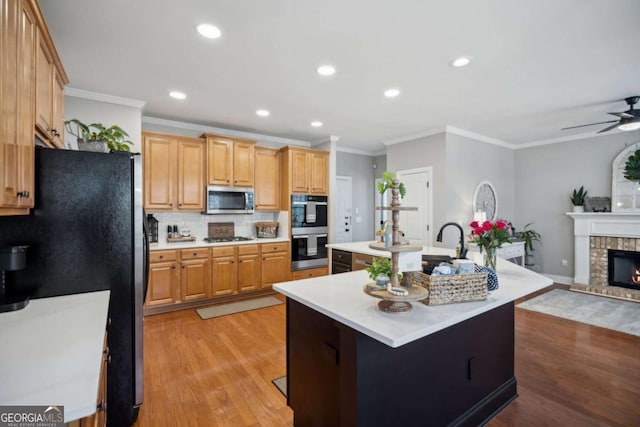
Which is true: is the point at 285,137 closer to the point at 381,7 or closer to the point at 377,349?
the point at 381,7

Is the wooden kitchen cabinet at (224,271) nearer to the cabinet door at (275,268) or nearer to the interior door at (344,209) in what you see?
the cabinet door at (275,268)

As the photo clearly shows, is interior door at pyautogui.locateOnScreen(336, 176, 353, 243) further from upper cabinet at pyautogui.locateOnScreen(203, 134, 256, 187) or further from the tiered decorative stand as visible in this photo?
the tiered decorative stand

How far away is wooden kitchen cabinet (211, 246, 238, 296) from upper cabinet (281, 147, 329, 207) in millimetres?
1346

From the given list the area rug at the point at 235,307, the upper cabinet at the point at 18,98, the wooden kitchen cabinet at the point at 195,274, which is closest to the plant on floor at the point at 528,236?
the area rug at the point at 235,307

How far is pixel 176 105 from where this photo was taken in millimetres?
3725

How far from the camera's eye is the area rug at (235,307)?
3901 millimetres

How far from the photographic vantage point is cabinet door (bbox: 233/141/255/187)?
4566 mm

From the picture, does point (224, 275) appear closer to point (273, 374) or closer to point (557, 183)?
point (273, 374)

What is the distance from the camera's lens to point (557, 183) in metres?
5.57

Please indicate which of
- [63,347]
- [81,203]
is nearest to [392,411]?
[63,347]

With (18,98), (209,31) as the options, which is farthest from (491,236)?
(18,98)

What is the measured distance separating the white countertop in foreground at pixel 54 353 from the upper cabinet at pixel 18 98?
1.60 ft

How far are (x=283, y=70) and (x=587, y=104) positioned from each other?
380 cm

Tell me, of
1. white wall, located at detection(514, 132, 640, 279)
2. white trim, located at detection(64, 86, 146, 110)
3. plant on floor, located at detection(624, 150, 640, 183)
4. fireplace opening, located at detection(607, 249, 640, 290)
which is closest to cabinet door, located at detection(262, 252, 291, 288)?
white trim, located at detection(64, 86, 146, 110)
